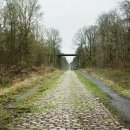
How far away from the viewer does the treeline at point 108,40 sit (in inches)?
1842

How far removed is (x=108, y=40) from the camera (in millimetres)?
65625

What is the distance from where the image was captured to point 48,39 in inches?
4210

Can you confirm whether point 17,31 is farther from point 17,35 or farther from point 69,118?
point 69,118

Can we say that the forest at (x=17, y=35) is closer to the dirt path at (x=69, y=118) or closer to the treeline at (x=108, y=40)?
the treeline at (x=108, y=40)

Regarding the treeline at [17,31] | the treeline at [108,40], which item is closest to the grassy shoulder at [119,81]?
the treeline at [108,40]

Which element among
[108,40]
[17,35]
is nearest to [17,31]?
[17,35]

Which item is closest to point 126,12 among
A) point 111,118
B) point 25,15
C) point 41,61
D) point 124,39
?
point 124,39

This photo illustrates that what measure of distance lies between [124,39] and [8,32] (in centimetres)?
1673

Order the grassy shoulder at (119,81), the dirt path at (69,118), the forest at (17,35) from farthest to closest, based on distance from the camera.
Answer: the forest at (17,35) → the grassy shoulder at (119,81) → the dirt path at (69,118)

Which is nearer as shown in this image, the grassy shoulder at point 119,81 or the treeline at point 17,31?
the grassy shoulder at point 119,81

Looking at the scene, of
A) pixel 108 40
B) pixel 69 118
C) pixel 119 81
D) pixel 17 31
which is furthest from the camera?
pixel 108 40

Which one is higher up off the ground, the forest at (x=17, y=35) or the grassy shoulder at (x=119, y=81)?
the forest at (x=17, y=35)

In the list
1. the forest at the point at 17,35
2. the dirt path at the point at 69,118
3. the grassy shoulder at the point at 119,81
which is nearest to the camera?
the dirt path at the point at 69,118

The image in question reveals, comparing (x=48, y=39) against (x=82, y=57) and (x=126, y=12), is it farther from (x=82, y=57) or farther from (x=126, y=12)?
(x=126, y=12)
